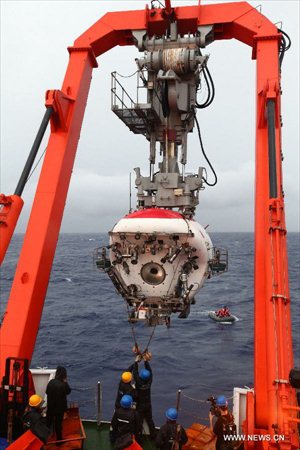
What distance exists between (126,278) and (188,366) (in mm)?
11497

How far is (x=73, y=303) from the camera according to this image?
37688 mm

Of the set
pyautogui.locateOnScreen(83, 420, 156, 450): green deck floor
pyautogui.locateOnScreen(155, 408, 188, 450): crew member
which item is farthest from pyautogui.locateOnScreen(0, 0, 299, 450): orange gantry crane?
pyautogui.locateOnScreen(83, 420, 156, 450): green deck floor

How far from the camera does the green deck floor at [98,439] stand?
8.45 meters

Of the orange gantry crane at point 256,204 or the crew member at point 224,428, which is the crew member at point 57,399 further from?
the crew member at point 224,428

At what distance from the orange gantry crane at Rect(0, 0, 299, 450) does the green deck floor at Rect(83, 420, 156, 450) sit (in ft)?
7.27

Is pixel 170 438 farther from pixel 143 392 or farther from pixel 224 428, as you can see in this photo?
pixel 143 392

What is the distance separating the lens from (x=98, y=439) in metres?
8.80

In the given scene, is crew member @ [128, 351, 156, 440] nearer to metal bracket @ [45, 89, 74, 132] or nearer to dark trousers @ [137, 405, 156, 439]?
dark trousers @ [137, 405, 156, 439]

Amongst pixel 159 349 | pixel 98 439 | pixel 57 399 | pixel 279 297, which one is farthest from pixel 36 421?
pixel 159 349

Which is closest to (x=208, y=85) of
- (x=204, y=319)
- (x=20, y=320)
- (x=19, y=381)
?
(x=20, y=320)

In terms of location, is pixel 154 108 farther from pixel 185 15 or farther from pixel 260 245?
pixel 260 245

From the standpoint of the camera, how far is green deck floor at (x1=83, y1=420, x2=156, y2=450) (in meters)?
8.45

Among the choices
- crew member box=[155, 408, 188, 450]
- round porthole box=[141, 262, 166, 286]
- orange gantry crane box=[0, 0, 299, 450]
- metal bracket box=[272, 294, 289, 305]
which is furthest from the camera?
round porthole box=[141, 262, 166, 286]

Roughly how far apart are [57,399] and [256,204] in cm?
637
